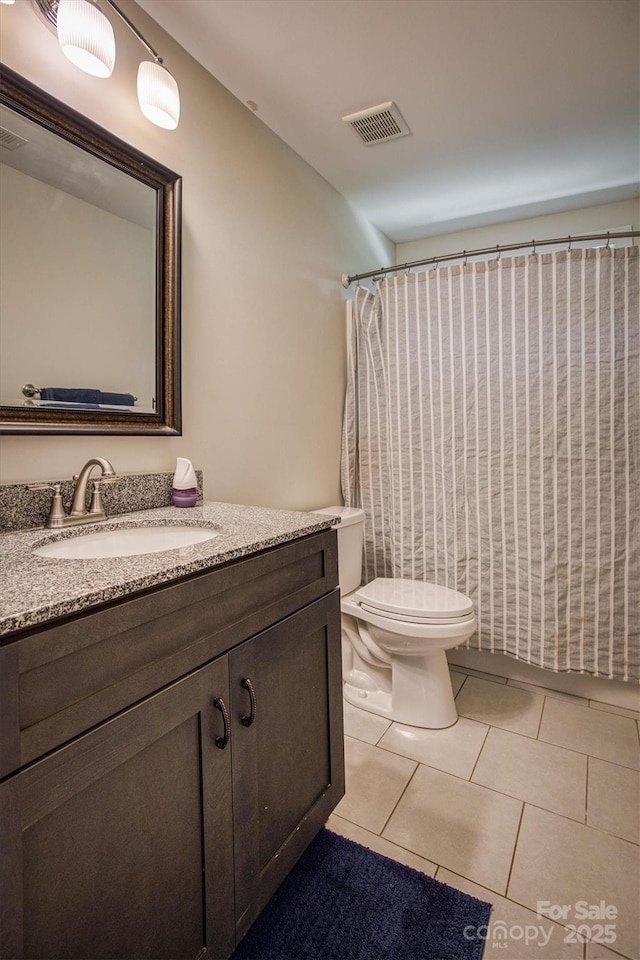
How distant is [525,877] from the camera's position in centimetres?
121

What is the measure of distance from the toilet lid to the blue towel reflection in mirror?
118cm

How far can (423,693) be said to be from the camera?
1849mm

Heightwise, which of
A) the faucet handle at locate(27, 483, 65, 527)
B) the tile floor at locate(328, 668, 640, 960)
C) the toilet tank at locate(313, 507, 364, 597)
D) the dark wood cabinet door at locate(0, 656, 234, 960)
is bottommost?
the tile floor at locate(328, 668, 640, 960)

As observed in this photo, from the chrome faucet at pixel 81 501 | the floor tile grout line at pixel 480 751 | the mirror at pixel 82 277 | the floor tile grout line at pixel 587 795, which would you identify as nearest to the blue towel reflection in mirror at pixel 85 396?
the mirror at pixel 82 277

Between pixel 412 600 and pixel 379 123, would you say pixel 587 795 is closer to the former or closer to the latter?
pixel 412 600

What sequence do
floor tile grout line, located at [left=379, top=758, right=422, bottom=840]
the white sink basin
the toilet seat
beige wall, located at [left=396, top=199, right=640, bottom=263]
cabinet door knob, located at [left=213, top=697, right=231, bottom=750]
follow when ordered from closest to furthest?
cabinet door knob, located at [left=213, top=697, right=231, bottom=750] < the white sink basin < floor tile grout line, located at [left=379, top=758, right=422, bottom=840] < the toilet seat < beige wall, located at [left=396, top=199, right=640, bottom=263]

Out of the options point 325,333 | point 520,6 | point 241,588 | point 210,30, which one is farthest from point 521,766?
point 210,30

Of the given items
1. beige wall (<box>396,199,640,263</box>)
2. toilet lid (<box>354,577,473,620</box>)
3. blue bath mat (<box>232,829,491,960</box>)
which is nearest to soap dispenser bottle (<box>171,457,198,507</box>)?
toilet lid (<box>354,577,473,620</box>)

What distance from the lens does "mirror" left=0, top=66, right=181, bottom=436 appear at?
107 cm

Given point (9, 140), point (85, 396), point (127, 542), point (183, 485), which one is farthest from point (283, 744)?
point (9, 140)

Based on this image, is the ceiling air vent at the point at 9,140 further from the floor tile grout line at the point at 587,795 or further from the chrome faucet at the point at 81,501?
the floor tile grout line at the point at 587,795

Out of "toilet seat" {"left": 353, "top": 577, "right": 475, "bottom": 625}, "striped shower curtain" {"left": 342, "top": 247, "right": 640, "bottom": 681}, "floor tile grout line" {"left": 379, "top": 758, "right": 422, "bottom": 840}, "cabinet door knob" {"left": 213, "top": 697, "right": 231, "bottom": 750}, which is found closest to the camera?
"cabinet door knob" {"left": 213, "top": 697, "right": 231, "bottom": 750}

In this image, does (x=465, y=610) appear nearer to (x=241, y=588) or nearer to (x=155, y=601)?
(x=241, y=588)

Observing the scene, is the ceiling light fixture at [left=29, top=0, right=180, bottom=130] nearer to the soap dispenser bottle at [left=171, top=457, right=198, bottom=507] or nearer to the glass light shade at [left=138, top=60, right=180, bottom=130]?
the glass light shade at [left=138, top=60, right=180, bottom=130]
